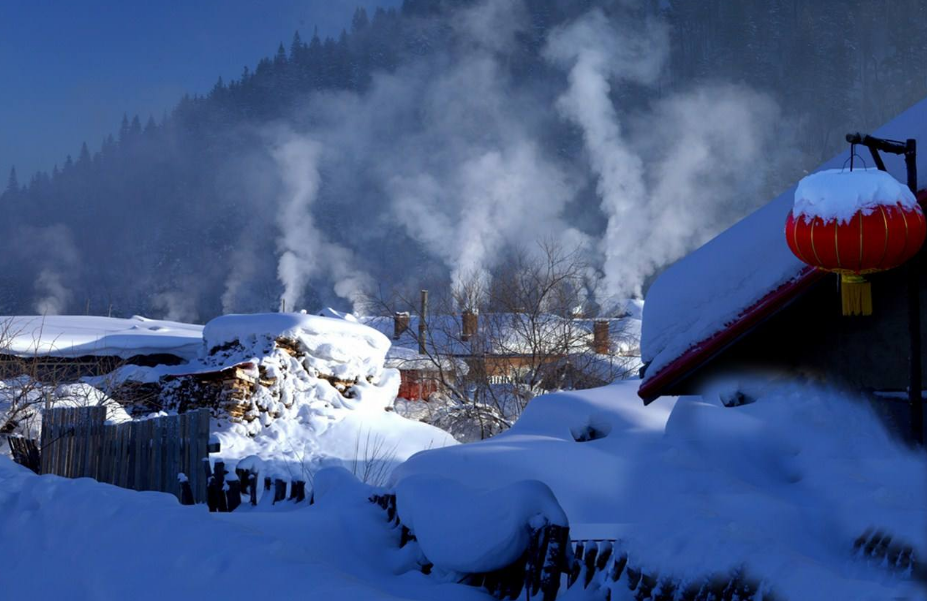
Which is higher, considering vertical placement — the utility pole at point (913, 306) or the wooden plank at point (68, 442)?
the utility pole at point (913, 306)

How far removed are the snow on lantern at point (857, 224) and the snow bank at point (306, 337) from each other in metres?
12.1

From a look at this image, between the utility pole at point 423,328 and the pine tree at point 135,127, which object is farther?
the pine tree at point 135,127

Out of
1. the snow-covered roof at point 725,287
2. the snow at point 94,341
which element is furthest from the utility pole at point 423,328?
Answer: the snow-covered roof at point 725,287

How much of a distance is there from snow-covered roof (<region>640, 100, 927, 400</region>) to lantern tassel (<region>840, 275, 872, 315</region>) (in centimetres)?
35

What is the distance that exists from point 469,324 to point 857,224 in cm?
2143

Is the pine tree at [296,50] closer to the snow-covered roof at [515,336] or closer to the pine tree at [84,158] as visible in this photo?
the pine tree at [84,158]

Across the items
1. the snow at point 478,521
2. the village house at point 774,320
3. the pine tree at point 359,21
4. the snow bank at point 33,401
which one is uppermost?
the pine tree at point 359,21

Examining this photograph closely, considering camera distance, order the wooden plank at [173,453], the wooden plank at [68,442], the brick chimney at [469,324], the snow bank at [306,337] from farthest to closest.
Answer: the brick chimney at [469,324] → the snow bank at [306,337] → the wooden plank at [68,442] → the wooden plank at [173,453]

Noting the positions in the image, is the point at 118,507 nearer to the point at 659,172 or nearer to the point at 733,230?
the point at 733,230

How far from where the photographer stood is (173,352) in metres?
21.2

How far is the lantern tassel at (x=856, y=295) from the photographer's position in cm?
504

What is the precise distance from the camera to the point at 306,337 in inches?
638

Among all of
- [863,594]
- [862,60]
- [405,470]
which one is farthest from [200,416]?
[862,60]

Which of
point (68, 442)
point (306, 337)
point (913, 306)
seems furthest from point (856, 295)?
point (306, 337)
